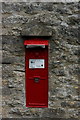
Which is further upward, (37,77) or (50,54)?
(50,54)

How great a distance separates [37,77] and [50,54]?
1.67ft

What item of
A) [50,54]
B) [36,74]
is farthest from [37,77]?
[50,54]

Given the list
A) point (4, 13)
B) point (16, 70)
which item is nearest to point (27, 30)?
point (4, 13)

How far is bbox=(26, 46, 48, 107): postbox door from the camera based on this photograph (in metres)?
3.79

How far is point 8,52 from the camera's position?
3.83 metres

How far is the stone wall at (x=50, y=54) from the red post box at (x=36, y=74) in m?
0.09

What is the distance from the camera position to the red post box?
3775 millimetres

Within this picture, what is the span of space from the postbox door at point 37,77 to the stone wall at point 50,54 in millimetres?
89

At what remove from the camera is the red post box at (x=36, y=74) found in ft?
12.4

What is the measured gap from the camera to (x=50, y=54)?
12.5 ft

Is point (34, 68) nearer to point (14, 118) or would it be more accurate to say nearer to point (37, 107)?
point (37, 107)

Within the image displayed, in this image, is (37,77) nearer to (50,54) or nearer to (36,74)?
(36,74)

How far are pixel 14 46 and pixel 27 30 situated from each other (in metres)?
0.40

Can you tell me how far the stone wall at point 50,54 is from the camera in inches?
146
